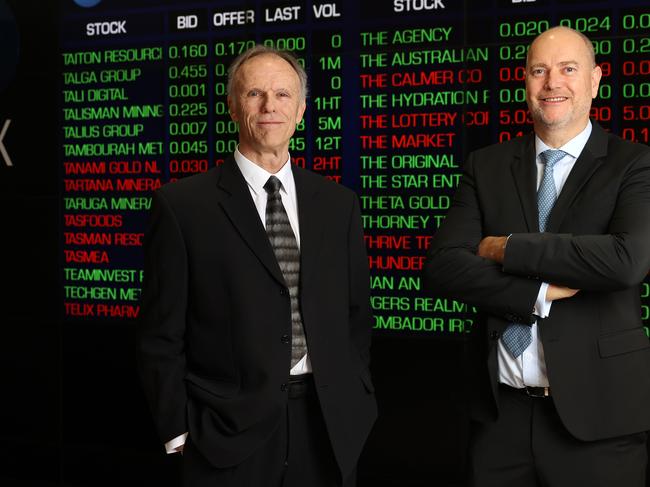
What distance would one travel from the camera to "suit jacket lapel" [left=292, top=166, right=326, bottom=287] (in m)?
2.26

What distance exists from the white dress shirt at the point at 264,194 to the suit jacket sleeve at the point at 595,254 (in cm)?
60

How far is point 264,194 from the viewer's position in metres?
2.30

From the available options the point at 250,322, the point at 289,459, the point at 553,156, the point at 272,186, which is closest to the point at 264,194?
the point at 272,186

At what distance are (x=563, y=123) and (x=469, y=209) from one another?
1.19 ft

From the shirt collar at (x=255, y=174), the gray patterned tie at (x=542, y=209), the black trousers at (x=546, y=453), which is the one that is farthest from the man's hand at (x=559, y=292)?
the shirt collar at (x=255, y=174)

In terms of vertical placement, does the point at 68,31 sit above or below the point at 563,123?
above

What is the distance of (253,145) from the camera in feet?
7.51

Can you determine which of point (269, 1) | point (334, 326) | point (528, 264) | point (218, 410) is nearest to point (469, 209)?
point (528, 264)

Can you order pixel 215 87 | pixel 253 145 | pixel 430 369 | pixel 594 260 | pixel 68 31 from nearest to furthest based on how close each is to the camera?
1. pixel 594 260
2. pixel 253 145
3. pixel 430 369
4. pixel 215 87
5. pixel 68 31

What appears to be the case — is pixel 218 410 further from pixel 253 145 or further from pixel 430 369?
pixel 430 369

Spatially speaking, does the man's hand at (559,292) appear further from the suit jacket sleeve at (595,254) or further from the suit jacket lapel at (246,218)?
the suit jacket lapel at (246,218)

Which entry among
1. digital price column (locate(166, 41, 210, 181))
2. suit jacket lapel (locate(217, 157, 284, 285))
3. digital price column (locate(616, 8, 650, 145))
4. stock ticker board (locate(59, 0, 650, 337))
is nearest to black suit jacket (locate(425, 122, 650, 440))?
suit jacket lapel (locate(217, 157, 284, 285))

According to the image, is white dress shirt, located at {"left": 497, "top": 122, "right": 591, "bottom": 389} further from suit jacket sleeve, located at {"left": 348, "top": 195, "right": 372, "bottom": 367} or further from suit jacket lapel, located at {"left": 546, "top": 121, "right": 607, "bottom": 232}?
suit jacket sleeve, located at {"left": 348, "top": 195, "right": 372, "bottom": 367}

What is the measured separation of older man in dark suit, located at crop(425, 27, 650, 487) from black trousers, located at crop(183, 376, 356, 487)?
0.46 metres
